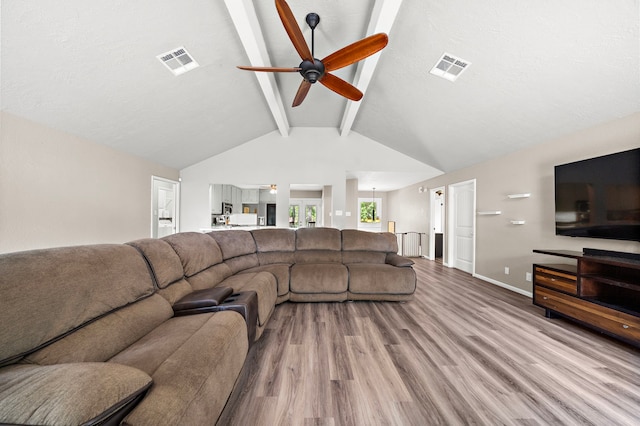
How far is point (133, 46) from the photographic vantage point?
2.49m

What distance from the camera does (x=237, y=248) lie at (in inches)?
129

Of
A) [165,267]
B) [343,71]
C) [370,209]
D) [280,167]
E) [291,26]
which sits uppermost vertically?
[343,71]

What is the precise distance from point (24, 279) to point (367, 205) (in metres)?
10.3

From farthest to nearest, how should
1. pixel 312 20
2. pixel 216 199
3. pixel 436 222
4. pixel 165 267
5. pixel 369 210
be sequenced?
1. pixel 369 210
2. pixel 436 222
3. pixel 216 199
4. pixel 312 20
5. pixel 165 267

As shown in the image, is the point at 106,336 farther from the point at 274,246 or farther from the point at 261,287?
the point at 274,246

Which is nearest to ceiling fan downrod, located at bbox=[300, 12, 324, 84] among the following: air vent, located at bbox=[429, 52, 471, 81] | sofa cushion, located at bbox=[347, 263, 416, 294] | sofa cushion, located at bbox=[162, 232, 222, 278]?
air vent, located at bbox=[429, 52, 471, 81]

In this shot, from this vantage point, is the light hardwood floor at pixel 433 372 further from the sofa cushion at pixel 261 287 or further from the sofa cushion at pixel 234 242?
the sofa cushion at pixel 234 242

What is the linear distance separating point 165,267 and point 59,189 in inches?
102

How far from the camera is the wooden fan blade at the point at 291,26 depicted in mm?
1798

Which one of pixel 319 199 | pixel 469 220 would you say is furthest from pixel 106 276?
pixel 319 199

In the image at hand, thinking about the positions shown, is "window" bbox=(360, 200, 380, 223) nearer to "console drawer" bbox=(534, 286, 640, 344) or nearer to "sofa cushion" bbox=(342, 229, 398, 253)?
"sofa cushion" bbox=(342, 229, 398, 253)

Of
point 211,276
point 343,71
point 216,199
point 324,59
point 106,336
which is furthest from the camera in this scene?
point 216,199

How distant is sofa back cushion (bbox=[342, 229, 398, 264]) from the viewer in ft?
12.7

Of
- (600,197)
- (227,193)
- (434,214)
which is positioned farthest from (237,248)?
(434,214)
